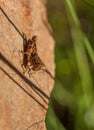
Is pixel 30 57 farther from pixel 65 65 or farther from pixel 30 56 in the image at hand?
pixel 65 65

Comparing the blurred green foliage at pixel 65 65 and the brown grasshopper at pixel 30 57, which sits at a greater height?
the brown grasshopper at pixel 30 57

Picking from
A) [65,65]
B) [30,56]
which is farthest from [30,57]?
[65,65]

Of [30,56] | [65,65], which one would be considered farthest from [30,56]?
[65,65]

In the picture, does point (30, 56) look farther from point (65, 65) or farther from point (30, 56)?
point (65, 65)

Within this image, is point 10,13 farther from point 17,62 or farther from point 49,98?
point 49,98

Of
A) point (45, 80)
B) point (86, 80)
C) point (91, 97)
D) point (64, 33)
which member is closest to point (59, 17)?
point (64, 33)

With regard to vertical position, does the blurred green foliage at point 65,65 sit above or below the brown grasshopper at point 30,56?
below

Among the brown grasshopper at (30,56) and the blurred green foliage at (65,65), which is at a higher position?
the brown grasshopper at (30,56)

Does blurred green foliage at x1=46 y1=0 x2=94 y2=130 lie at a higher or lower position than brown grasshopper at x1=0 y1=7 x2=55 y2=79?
lower
